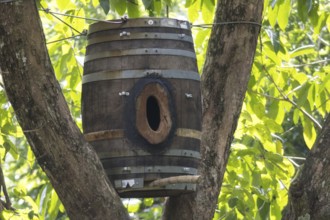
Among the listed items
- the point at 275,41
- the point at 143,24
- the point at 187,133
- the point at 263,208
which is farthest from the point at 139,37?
the point at 263,208

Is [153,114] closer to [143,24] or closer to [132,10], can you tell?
[143,24]

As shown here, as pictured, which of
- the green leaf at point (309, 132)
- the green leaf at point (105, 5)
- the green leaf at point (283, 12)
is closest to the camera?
the green leaf at point (105, 5)

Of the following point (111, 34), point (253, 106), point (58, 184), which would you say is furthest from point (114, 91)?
point (253, 106)

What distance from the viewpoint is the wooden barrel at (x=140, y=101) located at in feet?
16.6

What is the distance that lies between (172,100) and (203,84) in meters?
0.44

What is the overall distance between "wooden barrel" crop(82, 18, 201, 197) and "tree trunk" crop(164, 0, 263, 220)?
0.26 metres

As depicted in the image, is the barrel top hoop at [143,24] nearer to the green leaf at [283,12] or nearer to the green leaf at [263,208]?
the green leaf at [283,12]

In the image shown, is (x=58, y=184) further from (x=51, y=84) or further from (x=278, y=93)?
(x=278, y=93)

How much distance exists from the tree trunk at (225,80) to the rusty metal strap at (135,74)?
0.31m

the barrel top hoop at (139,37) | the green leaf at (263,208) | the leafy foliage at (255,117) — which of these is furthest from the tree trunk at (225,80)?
the green leaf at (263,208)

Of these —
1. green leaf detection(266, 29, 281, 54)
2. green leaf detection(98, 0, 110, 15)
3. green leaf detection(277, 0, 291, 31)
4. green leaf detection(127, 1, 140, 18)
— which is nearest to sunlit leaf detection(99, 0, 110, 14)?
green leaf detection(98, 0, 110, 15)

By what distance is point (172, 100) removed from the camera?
16.8ft

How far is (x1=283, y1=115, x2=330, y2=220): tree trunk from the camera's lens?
510cm

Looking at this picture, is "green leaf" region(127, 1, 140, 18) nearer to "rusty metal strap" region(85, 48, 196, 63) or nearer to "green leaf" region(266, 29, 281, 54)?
"rusty metal strap" region(85, 48, 196, 63)
